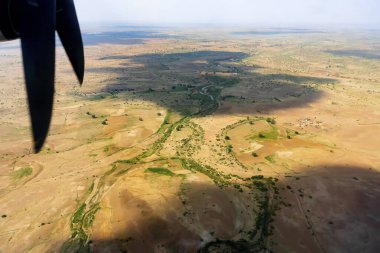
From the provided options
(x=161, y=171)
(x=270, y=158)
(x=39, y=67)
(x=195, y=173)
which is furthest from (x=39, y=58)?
(x=270, y=158)

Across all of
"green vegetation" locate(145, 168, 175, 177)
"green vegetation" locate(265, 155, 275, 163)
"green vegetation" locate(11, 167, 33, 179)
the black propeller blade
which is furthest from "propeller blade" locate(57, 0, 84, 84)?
"green vegetation" locate(265, 155, 275, 163)

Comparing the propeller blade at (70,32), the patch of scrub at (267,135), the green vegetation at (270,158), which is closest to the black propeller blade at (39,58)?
the propeller blade at (70,32)

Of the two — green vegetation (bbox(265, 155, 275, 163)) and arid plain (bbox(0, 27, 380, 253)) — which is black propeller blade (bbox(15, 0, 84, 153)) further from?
green vegetation (bbox(265, 155, 275, 163))

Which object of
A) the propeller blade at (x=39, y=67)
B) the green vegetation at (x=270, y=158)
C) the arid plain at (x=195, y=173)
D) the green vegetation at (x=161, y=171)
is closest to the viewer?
the propeller blade at (x=39, y=67)

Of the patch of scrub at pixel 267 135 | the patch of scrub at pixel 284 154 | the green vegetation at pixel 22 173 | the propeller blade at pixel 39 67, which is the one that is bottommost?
the green vegetation at pixel 22 173

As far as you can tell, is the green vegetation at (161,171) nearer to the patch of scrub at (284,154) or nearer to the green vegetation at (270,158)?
the green vegetation at (270,158)
